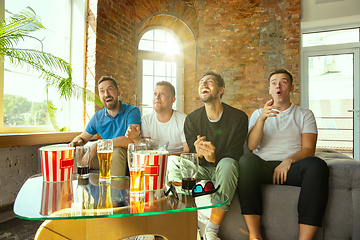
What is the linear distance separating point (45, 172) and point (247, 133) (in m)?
1.30

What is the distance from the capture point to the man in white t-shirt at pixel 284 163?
1.18 meters

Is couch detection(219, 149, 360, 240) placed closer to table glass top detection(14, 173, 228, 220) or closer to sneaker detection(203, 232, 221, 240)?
sneaker detection(203, 232, 221, 240)

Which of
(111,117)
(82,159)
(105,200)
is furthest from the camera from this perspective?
(111,117)

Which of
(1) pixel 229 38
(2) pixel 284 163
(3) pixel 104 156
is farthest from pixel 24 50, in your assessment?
(1) pixel 229 38

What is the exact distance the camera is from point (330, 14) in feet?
11.9

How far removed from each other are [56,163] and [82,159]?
0.36 ft

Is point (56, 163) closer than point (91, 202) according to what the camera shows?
No

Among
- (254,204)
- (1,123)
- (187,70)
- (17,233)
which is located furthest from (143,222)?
(187,70)

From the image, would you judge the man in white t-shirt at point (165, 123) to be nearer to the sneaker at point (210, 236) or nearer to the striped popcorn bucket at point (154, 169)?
the sneaker at point (210, 236)

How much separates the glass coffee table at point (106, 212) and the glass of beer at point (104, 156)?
0.11 meters

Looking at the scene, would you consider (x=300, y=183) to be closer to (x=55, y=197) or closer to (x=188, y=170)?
(x=188, y=170)

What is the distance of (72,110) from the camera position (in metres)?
3.16

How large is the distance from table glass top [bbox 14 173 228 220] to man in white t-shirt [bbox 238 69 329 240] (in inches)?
21.8

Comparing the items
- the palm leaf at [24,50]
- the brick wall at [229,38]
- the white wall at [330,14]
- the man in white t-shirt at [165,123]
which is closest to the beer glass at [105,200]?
the man in white t-shirt at [165,123]
